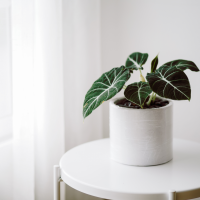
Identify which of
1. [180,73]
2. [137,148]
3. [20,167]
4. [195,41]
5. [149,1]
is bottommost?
[20,167]

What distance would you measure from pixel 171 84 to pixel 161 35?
29.2 inches

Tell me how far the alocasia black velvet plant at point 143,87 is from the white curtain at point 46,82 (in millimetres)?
308

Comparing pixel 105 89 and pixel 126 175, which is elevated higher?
pixel 105 89

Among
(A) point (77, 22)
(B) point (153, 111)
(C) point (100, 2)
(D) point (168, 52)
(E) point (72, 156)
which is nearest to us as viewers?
(B) point (153, 111)

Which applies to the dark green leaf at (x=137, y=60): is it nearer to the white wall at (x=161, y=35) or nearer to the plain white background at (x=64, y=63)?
the plain white background at (x=64, y=63)

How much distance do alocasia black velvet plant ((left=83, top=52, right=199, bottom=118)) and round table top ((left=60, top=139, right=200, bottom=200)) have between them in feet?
0.62

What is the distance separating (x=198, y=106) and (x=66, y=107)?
0.65m

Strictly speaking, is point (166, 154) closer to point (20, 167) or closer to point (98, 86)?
point (98, 86)

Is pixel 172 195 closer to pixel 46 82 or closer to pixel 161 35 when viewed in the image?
pixel 46 82

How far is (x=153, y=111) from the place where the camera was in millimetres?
779

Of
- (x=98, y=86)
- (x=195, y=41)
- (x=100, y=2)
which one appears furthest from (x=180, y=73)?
(x=100, y=2)

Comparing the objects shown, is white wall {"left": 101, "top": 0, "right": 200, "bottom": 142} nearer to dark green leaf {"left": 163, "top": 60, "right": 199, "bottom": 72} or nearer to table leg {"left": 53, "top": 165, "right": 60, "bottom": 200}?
dark green leaf {"left": 163, "top": 60, "right": 199, "bottom": 72}

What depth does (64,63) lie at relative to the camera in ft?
4.04

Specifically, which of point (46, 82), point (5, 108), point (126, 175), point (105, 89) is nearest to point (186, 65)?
point (105, 89)
